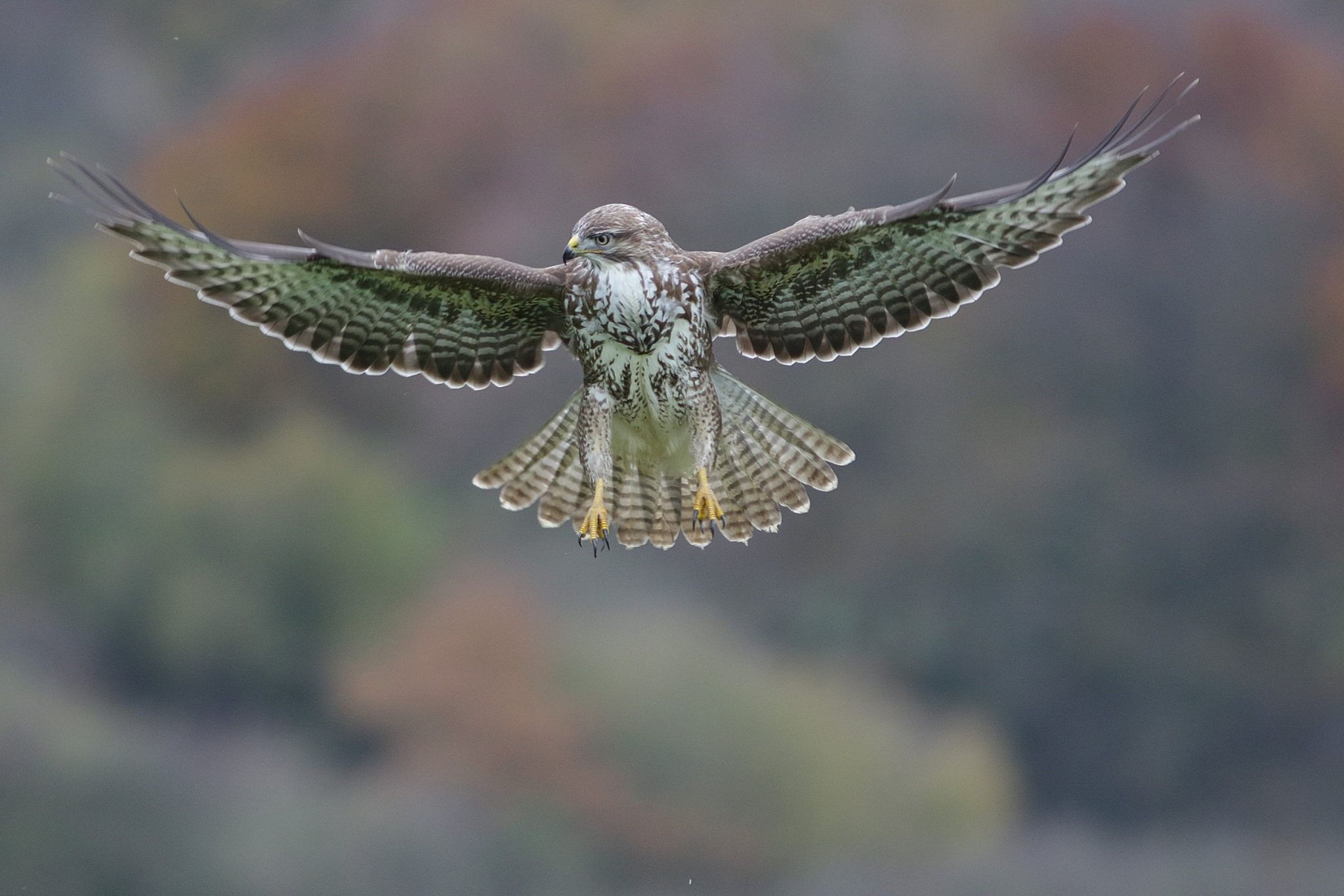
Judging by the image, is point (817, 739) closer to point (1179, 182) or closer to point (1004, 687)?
point (1004, 687)

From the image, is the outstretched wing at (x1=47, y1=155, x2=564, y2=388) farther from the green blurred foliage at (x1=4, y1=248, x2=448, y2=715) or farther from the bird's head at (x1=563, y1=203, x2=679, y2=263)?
the green blurred foliage at (x1=4, y1=248, x2=448, y2=715)

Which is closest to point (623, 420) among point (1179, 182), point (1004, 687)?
point (1004, 687)

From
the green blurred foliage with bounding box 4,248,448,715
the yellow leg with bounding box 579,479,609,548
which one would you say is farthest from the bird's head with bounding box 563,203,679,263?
the green blurred foliage with bounding box 4,248,448,715

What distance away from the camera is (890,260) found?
9094 mm

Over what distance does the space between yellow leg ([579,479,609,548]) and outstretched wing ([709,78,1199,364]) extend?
913 millimetres

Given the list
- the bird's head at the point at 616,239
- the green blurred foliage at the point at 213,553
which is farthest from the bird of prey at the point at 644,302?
the green blurred foliage at the point at 213,553

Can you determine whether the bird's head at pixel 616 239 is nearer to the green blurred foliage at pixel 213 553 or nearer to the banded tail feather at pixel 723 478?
the banded tail feather at pixel 723 478

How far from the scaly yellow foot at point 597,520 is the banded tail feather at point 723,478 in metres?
0.56

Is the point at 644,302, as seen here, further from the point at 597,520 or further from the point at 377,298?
the point at 377,298

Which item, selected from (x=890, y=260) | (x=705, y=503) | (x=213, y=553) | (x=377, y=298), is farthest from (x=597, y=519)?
(x=213, y=553)

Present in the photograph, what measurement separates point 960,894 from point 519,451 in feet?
78.4

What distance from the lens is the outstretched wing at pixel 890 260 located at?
28.3 ft

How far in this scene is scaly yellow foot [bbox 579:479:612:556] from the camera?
9094 millimetres

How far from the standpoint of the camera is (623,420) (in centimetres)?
930
